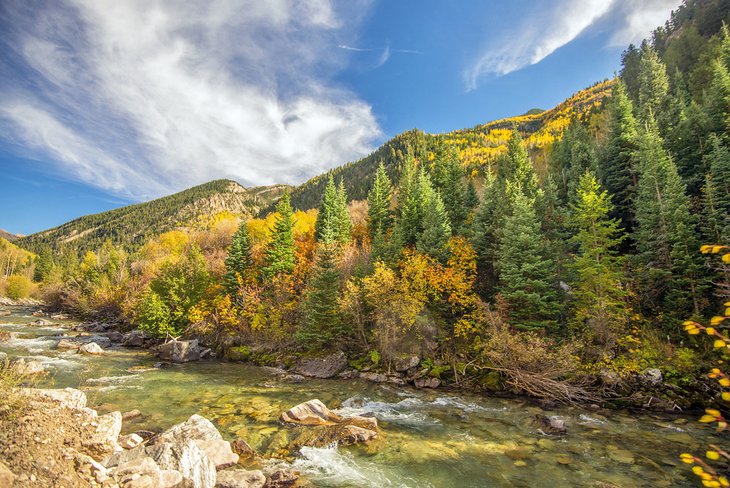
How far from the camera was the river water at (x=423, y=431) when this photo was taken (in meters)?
13.7

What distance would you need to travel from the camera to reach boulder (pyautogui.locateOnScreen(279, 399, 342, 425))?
18.1 meters

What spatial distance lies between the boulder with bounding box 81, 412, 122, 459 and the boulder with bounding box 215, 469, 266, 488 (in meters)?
3.57

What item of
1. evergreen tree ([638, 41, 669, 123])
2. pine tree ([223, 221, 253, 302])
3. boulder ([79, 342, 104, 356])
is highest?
evergreen tree ([638, 41, 669, 123])

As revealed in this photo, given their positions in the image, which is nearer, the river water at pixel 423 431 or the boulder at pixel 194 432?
the river water at pixel 423 431

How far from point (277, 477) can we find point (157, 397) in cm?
1362

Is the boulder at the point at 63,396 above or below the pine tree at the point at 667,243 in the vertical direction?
below

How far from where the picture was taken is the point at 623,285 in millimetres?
29328

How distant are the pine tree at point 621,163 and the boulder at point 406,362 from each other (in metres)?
25.2

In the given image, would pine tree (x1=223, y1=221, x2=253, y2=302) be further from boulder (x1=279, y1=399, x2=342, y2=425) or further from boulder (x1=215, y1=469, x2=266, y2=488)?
boulder (x1=215, y1=469, x2=266, y2=488)

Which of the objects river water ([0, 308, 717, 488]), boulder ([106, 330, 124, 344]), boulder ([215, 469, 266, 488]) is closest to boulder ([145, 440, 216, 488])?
boulder ([215, 469, 266, 488])

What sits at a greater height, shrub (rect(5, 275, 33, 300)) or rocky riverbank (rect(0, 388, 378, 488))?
shrub (rect(5, 275, 33, 300))

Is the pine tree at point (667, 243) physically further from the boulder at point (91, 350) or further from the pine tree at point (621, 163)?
the boulder at point (91, 350)

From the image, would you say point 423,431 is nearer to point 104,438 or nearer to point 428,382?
point 428,382

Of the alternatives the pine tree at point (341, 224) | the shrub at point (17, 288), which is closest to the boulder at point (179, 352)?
the pine tree at point (341, 224)
